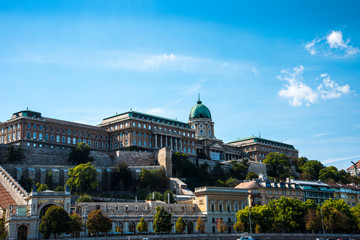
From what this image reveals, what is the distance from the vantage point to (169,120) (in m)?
183

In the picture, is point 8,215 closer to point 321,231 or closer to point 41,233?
point 41,233

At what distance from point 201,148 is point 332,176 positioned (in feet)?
168

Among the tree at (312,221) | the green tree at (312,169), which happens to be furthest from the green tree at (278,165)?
the tree at (312,221)

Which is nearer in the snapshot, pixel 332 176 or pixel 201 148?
pixel 332 176

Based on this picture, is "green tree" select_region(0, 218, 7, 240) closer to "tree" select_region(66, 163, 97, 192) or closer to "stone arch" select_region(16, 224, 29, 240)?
"stone arch" select_region(16, 224, 29, 240)

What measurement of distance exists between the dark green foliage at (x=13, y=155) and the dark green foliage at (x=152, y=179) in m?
32.2

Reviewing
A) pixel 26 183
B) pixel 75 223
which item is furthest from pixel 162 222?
pixel 26 183

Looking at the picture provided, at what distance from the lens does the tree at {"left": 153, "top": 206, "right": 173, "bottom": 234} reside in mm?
84625

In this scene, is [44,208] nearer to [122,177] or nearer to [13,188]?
[13,188]

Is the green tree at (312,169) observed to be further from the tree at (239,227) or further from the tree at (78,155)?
the tree at (239,227)

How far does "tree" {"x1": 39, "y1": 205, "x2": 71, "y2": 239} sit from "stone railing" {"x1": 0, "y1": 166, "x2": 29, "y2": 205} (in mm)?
14538

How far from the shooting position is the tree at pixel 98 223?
78500 millimetres

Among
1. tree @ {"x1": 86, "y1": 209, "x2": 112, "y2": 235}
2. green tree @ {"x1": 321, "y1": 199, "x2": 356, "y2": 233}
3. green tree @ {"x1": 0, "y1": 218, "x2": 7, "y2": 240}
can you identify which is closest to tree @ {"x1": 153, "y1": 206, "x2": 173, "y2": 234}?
tree @ {"x1": 86, "y1": 209, "x2": 112, "y2": 235}

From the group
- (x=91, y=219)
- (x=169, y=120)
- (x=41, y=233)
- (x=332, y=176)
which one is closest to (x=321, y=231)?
(x=91, y=219)
